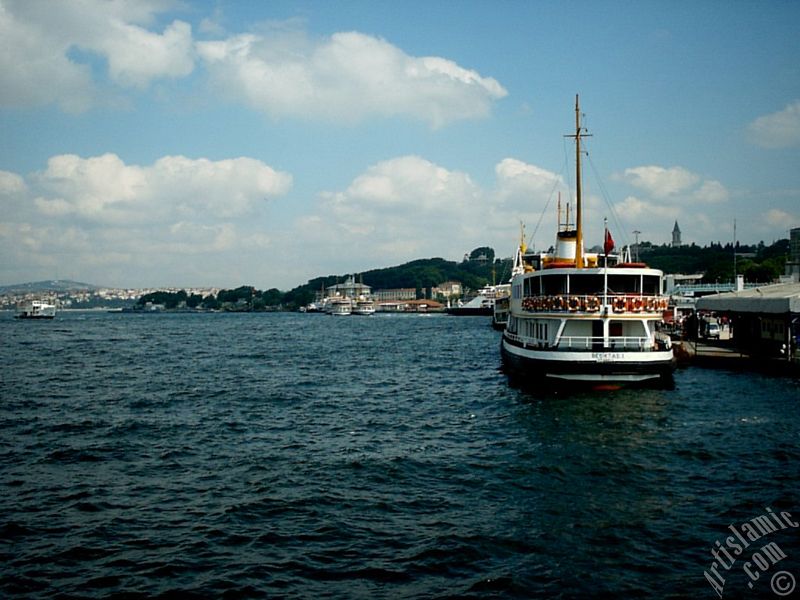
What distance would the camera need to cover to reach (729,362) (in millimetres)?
44625

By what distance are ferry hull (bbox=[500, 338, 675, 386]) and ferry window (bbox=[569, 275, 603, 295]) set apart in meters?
3.72

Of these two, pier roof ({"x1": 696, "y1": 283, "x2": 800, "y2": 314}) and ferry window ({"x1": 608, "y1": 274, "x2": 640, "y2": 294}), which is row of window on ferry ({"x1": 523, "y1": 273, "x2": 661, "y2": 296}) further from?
pier roof ({"x1": 696, "y1": 283, "x2": 800, "y2": 314})

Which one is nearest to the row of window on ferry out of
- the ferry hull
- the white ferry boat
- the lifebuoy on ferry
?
the white ferry boat

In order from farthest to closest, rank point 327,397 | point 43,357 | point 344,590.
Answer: point 43,357
point 327,397
point 344,590

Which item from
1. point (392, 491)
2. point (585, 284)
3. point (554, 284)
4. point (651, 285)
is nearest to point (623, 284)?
point (651, 285)

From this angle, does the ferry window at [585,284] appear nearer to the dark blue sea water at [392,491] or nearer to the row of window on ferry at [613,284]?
the row of window on ferry at [613,284]

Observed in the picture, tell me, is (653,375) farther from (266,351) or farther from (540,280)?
(266,351)

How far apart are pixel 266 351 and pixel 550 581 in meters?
57.7

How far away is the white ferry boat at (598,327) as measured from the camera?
3117 cm

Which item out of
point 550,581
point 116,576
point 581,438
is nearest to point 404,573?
point 550,581


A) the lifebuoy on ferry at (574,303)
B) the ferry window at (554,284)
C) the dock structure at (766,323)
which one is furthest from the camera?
the dock structure at (766,323)

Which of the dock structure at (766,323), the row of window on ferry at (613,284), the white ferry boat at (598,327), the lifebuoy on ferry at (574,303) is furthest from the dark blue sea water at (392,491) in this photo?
the dock structure at (766,323)

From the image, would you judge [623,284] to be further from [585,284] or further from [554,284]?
[554,284]

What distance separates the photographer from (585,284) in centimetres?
3347
